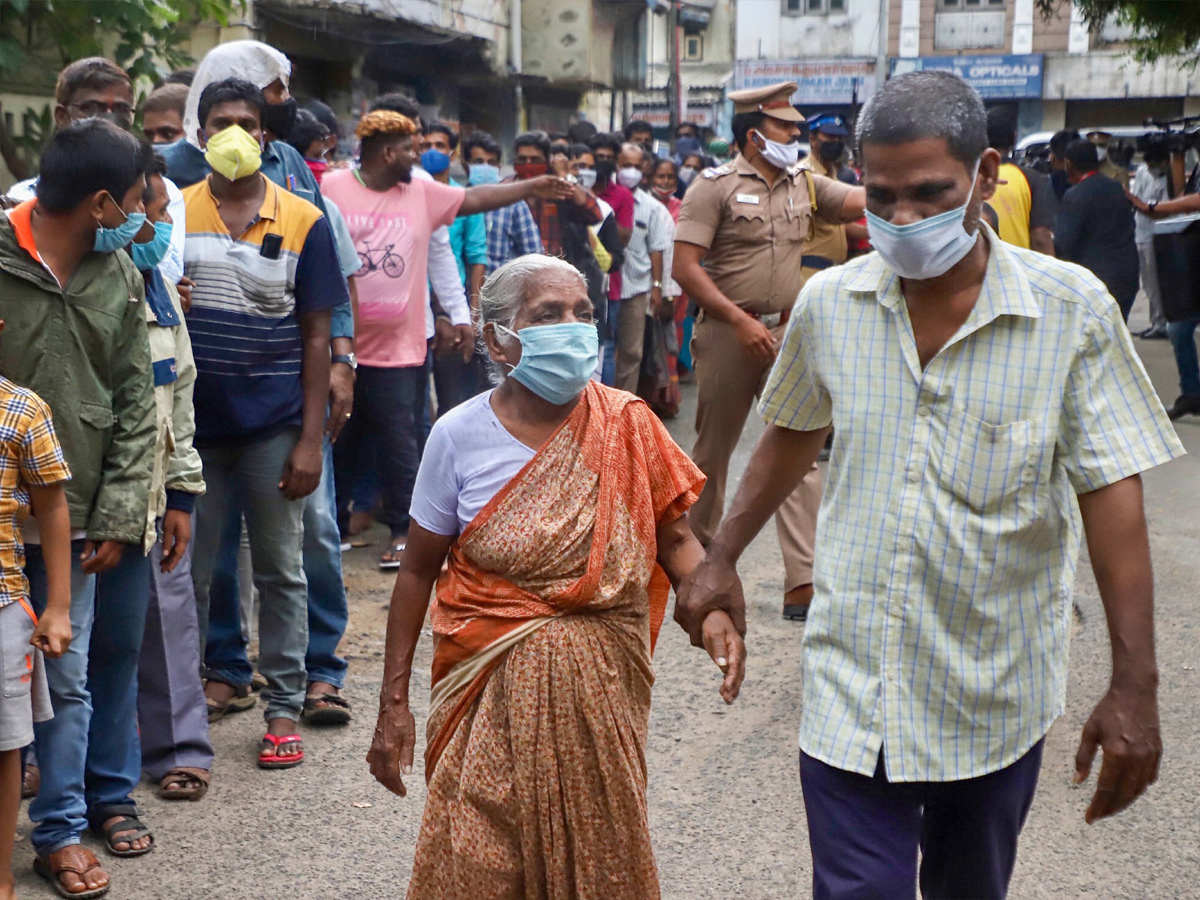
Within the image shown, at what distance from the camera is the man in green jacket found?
12.1ft

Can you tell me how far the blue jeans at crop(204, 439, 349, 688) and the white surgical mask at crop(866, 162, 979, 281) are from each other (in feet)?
9.88

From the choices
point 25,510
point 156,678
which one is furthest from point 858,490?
point 156,678

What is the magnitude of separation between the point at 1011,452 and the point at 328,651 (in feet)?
10.8

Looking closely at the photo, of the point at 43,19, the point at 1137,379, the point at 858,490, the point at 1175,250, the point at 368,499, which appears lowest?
the point at 368,499

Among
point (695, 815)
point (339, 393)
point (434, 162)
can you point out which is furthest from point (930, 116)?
point (434, 162)

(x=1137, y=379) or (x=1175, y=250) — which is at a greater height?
(x=1137, y=379)

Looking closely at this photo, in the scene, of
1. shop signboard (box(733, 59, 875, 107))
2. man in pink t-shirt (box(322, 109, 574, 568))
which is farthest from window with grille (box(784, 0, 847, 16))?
man in pink t-shirt (box(322, 109, 574, 568))

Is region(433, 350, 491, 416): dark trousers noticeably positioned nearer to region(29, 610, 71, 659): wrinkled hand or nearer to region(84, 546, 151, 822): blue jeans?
region(84, 546, 151, 822): blue jeans

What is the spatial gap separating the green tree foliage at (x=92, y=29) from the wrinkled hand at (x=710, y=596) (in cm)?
490

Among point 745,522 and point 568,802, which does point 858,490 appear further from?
point 568,802

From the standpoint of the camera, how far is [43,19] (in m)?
7.14

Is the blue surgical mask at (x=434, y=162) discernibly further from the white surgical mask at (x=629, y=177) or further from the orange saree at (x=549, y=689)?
the orange saree at (x=549, y=689)

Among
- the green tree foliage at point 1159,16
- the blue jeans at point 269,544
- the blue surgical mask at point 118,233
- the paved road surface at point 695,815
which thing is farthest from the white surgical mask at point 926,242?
the green tree foliage at point 1159,16

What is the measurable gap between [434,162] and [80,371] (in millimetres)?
5755
